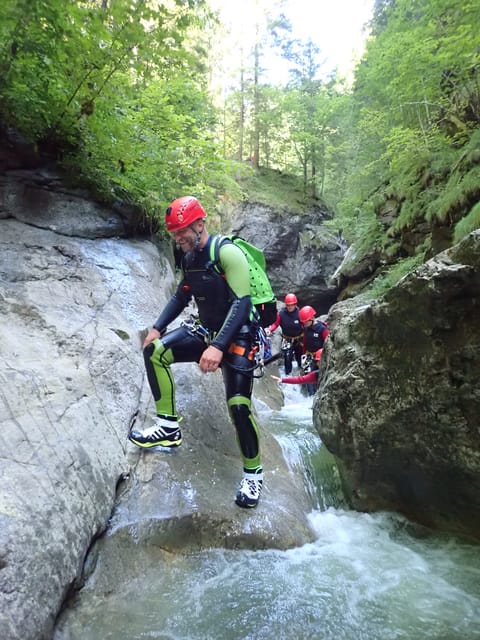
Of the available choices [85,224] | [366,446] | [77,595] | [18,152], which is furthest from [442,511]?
[18,152]

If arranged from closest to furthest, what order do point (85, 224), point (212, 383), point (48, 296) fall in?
point (48, 296) < point (212, 383) < point (85, 224)

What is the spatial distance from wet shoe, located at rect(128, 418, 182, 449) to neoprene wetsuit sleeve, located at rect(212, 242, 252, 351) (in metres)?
1.19

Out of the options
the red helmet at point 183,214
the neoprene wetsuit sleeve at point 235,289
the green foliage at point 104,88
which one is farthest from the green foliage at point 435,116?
the red helmet at point 183,214

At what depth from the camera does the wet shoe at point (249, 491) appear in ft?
12.6

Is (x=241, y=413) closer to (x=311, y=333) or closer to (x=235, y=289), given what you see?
(x=235, y=289)

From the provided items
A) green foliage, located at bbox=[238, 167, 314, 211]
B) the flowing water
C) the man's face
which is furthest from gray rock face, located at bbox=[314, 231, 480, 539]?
green foliage, located at bbox=[238, 167, 314, 211]

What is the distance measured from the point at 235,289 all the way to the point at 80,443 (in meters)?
1.92

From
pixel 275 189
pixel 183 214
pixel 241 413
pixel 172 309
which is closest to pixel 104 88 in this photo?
pixel 183 214

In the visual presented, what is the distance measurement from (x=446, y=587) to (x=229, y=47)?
109 ft

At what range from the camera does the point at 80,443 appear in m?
3.36

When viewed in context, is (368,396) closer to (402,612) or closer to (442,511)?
(442,511)

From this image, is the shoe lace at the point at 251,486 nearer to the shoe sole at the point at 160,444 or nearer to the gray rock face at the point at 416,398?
the shoe sole at the point at 160,444

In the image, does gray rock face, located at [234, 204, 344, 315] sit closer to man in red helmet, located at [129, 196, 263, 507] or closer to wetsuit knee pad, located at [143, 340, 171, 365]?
man in red helmet, located at [129, 196, 263, 507]

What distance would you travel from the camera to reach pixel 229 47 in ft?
92.6
